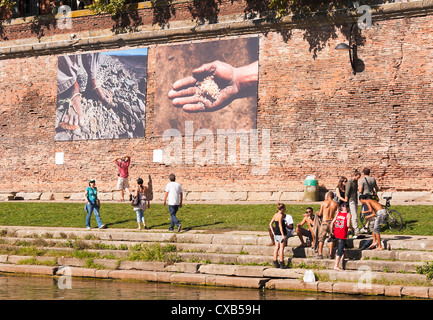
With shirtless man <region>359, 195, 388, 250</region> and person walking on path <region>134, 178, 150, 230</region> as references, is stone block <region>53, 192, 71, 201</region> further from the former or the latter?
shirtless man <region>359, 195, 388, 250</region>

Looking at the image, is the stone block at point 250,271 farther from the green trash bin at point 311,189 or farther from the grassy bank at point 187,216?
the green trash bin at point 311,189

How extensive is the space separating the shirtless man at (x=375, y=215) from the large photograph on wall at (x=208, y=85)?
9016mm

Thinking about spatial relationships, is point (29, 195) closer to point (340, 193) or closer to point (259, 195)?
point (259, 195)

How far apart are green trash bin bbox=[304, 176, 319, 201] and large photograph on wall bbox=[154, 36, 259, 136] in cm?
309

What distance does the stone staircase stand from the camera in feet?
45.3

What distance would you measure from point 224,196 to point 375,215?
991 centimetres

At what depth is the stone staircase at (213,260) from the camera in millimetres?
13820

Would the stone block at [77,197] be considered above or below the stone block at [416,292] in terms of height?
above

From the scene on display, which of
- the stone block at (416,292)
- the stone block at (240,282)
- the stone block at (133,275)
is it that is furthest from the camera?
the stone block at (133,275)

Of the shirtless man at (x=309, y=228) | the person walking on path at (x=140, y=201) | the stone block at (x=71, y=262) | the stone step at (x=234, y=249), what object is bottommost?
the stone block at (x=71, y=262)

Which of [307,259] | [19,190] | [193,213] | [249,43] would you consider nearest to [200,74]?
[249,43]

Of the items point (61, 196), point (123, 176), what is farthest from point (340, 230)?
point (61, 196)

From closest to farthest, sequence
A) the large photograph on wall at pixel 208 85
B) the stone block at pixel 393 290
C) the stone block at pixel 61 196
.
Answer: the stone block at pixel 393 290 < the large photograph on wall at pixel 208 85 < the stone block at pixel 61 196

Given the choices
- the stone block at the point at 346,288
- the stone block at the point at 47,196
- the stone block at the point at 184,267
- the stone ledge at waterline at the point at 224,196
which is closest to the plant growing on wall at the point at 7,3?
the stone ledge at waterline at the point at 224,196
